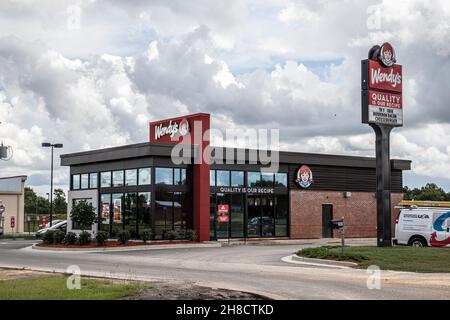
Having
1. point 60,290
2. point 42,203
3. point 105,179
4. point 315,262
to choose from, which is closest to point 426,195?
point 42,203

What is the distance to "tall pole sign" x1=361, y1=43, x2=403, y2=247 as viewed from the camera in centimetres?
2888

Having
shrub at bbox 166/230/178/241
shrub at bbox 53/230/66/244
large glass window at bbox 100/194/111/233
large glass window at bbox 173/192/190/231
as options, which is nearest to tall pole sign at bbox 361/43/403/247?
shrub at bbox 166/230/178/241

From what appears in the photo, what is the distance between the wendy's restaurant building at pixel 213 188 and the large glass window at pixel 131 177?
58mm

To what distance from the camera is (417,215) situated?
29828mm

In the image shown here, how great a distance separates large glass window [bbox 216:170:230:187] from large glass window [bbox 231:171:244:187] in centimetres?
36

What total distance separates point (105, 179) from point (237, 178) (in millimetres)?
8119

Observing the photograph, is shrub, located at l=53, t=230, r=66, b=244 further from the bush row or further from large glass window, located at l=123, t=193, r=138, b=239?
large glass window, located at l=123, t=193, r=138, b=239

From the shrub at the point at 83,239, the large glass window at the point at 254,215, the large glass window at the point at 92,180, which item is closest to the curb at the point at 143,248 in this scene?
the shrub at the point at 83,239

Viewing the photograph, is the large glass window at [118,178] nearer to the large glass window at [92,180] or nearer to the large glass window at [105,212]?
the large glass window at [105,212]

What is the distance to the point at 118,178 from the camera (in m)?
40.4

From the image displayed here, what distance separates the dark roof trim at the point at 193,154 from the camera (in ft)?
125
